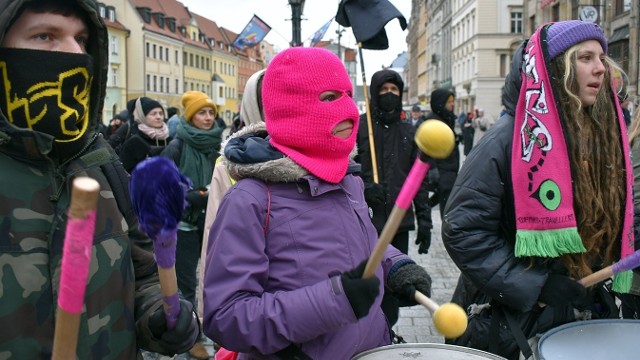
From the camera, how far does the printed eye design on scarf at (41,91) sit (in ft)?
4.99

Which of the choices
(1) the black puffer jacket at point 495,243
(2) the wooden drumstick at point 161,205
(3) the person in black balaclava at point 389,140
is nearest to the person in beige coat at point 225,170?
(1) the black puffer jacket at point 495,243

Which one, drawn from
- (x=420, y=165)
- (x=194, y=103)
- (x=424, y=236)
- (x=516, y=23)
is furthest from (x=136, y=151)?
(x=516, y=23)

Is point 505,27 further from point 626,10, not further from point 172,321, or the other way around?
point 172,321

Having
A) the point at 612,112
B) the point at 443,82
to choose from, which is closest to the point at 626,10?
the point at 612,112

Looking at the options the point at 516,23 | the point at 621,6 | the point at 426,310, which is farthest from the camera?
the point at 516,23

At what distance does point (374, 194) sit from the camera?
4598mm

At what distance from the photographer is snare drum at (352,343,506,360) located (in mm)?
1843

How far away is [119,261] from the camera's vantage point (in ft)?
5.57

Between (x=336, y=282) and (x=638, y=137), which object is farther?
(x=638, y=137)

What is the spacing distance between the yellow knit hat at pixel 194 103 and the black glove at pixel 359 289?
13.4 feet

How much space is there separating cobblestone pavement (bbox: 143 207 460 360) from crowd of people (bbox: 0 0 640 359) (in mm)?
1014

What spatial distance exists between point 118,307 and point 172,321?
0.19 m

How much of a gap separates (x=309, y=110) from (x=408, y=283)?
2.13ft

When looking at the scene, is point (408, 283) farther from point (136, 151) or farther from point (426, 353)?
point (136, 151)
